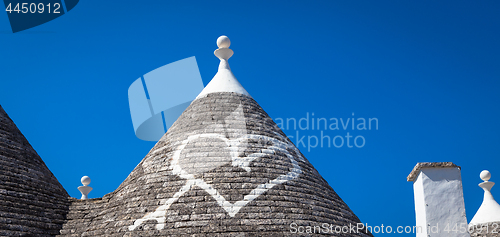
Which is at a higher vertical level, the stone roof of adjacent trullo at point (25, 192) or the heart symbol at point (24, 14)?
the heart symbol at point (24, 14)

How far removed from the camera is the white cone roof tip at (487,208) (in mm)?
13516

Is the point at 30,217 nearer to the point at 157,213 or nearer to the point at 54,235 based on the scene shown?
the point at 54,235

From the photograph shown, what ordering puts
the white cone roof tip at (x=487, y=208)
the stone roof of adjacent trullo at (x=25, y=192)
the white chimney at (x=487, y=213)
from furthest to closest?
the white cone roof tip at (x=487, y=208) → the white chimney at (x=487, y=213) → the stone roof of adjacent trullo at (x=25, y=192)

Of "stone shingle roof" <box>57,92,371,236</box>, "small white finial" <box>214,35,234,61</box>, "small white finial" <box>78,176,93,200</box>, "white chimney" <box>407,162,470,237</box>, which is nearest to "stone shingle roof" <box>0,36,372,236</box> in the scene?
"stone shingle roof" <box>57,92,371,236</box>

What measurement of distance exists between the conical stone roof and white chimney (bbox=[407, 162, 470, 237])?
1.24 metres

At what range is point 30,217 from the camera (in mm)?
9031

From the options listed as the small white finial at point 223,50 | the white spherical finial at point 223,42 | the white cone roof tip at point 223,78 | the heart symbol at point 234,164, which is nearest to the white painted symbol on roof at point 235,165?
the heart symbol at point 234,164

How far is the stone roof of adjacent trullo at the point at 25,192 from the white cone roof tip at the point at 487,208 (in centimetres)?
1008

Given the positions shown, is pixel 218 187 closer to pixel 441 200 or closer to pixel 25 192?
pixel 441 200

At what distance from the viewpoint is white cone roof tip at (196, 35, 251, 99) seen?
1076 centimetres

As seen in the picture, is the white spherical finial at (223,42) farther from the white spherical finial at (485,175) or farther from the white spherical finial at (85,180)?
the white spherical finial at (485,175)

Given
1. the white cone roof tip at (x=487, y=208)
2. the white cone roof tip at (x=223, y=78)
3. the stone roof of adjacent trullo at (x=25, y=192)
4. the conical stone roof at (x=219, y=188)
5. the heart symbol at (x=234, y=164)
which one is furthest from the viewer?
the white cone roof tip at (x=487, y=208)

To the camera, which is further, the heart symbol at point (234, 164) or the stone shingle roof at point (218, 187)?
the heart symbol at point (234, 164)

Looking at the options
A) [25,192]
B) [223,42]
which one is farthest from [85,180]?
[223,42]
